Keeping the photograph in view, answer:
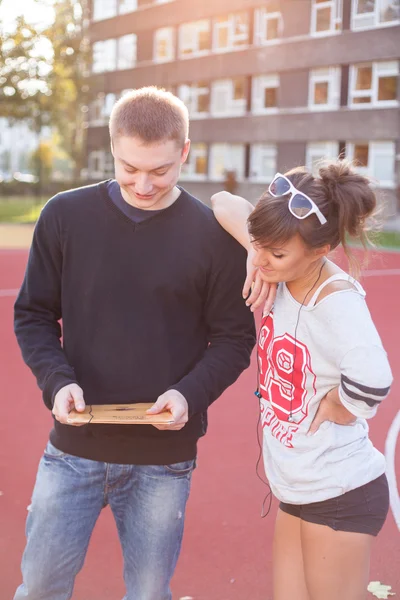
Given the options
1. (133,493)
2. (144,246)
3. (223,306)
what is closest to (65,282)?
(144,246)

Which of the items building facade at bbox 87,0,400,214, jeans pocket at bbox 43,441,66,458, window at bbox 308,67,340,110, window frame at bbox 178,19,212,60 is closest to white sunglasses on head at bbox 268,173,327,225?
jeans pocket at bbox 43,441,66,458

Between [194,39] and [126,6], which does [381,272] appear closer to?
[194,39]

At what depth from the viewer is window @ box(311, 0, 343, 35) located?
3822cm

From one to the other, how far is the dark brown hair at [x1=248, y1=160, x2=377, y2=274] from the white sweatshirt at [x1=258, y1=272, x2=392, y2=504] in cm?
14

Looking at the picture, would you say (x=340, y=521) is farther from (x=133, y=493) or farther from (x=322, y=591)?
(x=133, y=493)

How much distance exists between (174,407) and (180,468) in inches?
14.1

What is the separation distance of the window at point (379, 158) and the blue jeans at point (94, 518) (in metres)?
34.1

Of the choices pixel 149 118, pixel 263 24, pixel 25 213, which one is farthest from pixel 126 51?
pixel 149 118

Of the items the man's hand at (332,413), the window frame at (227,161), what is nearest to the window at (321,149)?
the window frame at (227,161)

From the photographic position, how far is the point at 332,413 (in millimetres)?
2688

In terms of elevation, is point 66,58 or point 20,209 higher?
point 66,58

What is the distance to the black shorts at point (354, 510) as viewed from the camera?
107 inches

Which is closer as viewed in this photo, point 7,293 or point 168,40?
point 7,293

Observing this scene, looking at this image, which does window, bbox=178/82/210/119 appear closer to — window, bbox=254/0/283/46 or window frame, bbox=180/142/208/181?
window frame, bbox=180/142/208/181
